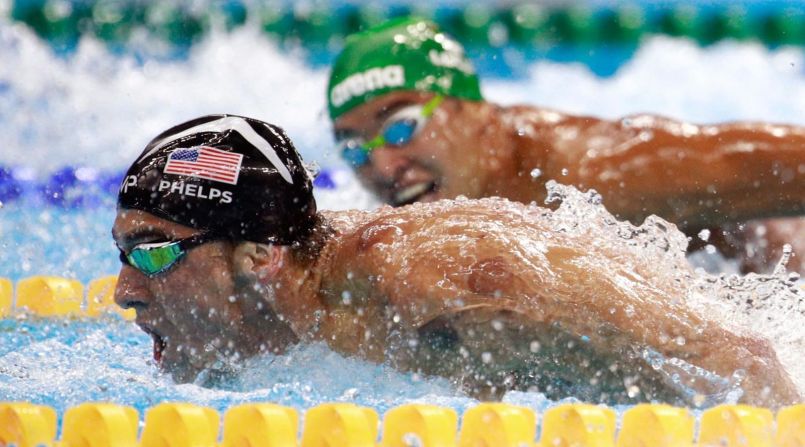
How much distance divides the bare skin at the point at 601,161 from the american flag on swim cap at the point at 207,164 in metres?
1.16

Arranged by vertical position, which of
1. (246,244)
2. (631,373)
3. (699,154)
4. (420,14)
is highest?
(420,14)

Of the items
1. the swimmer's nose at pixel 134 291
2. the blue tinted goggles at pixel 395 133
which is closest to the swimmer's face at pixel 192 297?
the swimmer's nose at pixel 134 291

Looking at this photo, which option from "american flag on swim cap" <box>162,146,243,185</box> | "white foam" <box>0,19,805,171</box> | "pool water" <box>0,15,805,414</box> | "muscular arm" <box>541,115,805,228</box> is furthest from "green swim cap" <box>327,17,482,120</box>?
"white foam" <box>0,19,805,171</box>

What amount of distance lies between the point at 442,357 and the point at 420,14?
4755 mm

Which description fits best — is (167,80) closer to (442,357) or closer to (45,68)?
(45,68)

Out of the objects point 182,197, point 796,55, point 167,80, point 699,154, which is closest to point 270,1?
point 167,80

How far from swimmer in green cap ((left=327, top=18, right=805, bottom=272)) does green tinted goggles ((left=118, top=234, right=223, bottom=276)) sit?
3.98 feet

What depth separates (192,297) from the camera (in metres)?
2.04

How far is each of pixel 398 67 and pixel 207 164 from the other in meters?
1.44

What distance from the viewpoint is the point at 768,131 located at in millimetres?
2926

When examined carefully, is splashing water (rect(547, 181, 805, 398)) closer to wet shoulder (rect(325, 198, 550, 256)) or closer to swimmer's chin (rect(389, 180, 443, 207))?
wet shoulder (rect(325, 198, 550, 256))

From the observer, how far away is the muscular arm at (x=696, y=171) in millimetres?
2844

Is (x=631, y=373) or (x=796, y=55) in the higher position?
(x=796, y=55)

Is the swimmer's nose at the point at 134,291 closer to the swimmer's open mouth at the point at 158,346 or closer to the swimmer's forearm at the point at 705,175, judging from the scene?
the swimmer's open mouth at the point at 158,346
